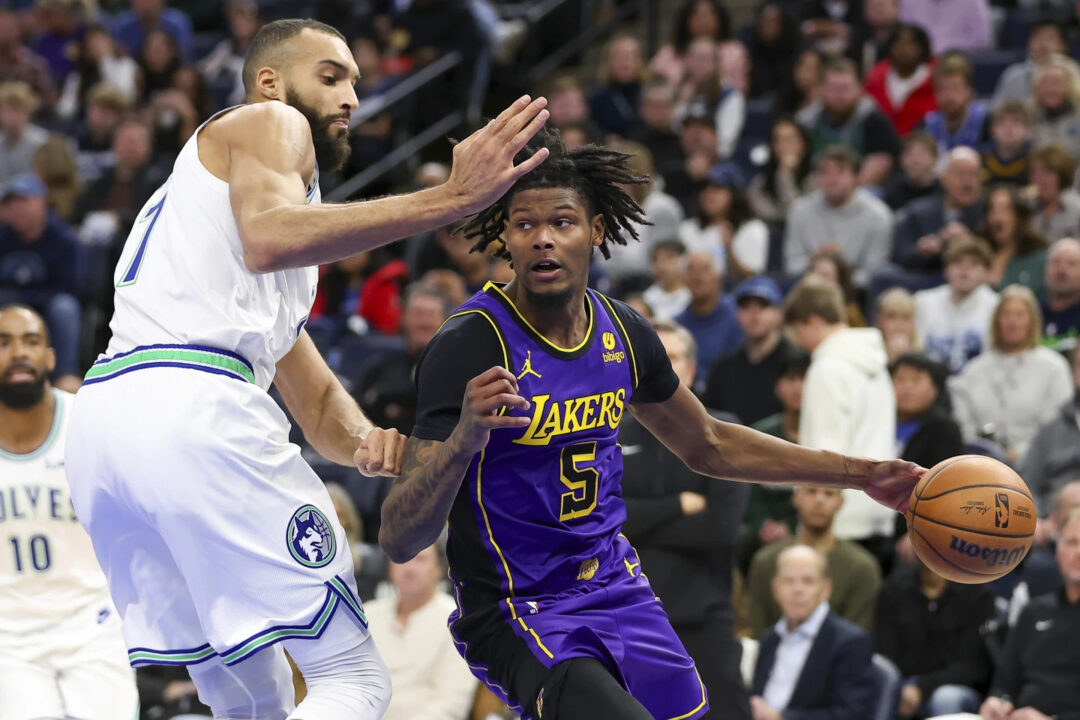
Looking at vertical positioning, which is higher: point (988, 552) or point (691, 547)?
point (691, 547)

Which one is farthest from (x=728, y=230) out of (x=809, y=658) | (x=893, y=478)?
(x=893, y=478)

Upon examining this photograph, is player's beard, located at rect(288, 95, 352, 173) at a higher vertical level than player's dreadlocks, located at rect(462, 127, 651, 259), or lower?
higher

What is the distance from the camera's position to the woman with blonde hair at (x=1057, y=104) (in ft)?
34.2

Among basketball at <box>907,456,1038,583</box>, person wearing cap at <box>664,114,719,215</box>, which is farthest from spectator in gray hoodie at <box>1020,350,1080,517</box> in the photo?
person wearing cap at <box>664,114,719,215</box>

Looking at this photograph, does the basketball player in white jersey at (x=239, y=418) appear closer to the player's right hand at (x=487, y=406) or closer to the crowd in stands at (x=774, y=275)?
the player's right hand at (x=487, y=406)

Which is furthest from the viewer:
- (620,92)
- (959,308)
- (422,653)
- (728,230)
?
(620,92)

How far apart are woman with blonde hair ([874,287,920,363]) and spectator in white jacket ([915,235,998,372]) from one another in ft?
0.65

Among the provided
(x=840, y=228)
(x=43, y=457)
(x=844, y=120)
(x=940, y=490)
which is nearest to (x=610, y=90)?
(x=844, y=120)

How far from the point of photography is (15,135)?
43.9ft

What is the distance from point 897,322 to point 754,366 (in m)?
0.88

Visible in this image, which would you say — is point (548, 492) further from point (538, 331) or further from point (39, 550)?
point (39, 550)

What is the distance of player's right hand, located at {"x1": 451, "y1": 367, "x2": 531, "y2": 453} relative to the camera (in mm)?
3570

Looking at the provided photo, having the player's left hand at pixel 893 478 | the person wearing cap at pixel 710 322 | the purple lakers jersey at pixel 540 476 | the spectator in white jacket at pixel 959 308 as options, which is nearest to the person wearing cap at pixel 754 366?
the person wearing cap at pixel 710 322

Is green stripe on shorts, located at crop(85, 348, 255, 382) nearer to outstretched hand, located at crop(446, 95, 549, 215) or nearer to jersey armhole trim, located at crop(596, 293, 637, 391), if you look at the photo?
outstretched hand, located at crop(446, 95, 549, 215)
